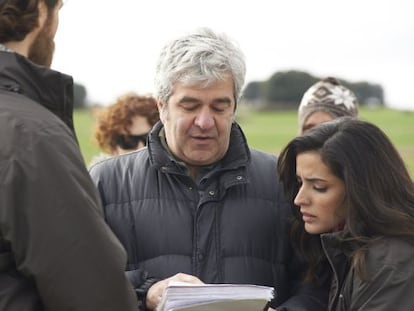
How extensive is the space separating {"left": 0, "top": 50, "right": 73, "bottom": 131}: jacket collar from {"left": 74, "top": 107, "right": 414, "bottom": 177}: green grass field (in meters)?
25.3

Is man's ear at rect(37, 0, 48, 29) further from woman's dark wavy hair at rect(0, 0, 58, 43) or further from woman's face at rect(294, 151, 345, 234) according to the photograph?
woman's face at rect(294, 151, 345, 234)

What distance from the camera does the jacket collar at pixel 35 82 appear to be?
2.47 meters

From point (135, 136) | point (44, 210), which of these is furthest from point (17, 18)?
point (135, 136)

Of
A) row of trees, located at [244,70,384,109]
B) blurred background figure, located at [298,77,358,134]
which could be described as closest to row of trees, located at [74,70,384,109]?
row of trees, located at [244,70,384,109]

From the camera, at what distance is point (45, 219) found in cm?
235

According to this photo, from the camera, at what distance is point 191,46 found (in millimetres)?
3473

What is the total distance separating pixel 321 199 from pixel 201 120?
0.61 metres

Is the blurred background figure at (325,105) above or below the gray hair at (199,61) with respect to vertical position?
below

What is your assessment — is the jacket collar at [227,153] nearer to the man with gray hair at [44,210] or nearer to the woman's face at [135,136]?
the man with gray hair at [44,210]

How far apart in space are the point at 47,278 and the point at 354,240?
1322mm

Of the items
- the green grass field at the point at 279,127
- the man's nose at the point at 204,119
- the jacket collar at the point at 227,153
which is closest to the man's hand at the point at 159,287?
the jacket collar at the point at 227,153

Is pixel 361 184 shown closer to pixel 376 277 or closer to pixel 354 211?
pixel 354 211

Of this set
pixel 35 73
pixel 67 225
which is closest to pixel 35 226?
pixel 67 225

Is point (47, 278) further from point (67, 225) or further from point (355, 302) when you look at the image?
point (355, 302)
